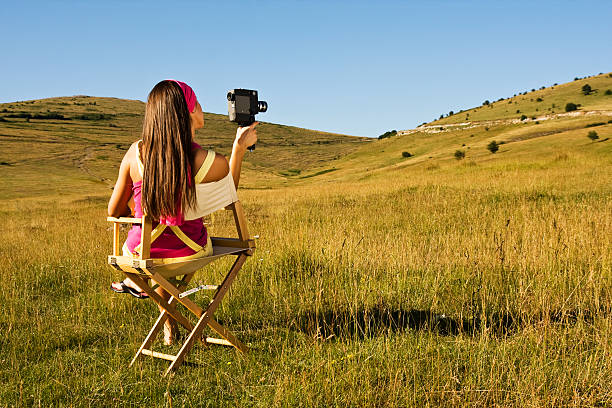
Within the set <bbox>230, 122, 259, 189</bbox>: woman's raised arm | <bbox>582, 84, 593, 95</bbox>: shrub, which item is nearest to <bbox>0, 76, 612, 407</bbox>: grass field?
<bbox>230, 122, 259, 189</bbox>: woman's raised arm

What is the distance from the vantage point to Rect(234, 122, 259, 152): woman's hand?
3.40 metres

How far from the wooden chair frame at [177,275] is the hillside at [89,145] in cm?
4470

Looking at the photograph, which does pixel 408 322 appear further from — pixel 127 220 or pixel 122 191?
pixel 122 191

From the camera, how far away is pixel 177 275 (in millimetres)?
3309

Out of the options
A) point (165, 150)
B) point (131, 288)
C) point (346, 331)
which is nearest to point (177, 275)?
point (131, 288)

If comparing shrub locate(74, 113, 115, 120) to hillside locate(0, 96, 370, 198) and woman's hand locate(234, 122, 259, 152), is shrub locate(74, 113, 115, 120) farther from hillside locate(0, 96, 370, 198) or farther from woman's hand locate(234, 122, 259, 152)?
woman's hand locate(234, 122, 259, 152)

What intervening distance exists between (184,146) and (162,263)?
2.69ft

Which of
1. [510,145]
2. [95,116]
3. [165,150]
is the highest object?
[95,116]

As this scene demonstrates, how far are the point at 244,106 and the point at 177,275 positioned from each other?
4.51 feet

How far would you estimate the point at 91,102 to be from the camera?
582 feet

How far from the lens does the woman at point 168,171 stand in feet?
9.47

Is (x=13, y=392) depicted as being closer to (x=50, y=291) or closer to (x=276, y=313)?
(x=276, y=313)

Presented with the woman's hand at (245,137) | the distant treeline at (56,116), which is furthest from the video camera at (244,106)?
the distant treeline at (56,116)

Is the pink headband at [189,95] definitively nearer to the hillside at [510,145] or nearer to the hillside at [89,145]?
the hillside at [510,145]
